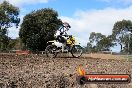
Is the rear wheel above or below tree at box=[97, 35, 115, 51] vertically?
below

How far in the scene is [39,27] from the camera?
73312 mm

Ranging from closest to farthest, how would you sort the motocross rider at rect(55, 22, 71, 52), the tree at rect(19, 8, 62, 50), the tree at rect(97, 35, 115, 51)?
the motocross rider at rect(55, 22, 71, 52) → the tree at rect(19, 8, 62, 50) → the tree at rect(97, 35, 115, 51)

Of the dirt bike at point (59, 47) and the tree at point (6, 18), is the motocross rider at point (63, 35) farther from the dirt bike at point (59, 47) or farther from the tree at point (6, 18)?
the tree at point (6, 18)

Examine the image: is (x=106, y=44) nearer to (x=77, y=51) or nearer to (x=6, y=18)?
(x=6, y=18)

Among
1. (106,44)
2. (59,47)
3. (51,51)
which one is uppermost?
(106,44)

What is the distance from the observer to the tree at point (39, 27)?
70.4m

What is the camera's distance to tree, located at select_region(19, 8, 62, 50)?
70.4m

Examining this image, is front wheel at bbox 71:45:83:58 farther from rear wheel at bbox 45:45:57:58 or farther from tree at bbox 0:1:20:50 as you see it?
tree at bbox 0:1:20:50

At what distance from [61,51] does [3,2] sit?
7175 cm

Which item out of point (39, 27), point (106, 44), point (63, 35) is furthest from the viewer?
point (106, 44)

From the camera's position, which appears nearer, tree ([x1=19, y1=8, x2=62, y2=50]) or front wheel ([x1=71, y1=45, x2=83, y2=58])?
front wheel ([x1=71, y1=45, x2=83, y2=58])

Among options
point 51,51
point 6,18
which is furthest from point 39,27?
point 51,51

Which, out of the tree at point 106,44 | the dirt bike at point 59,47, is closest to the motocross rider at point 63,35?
the dirt bike at point 59,47

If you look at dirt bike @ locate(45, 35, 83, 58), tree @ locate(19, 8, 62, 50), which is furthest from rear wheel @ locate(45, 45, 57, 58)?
tree @ locate(19, 8, 62, 50)
